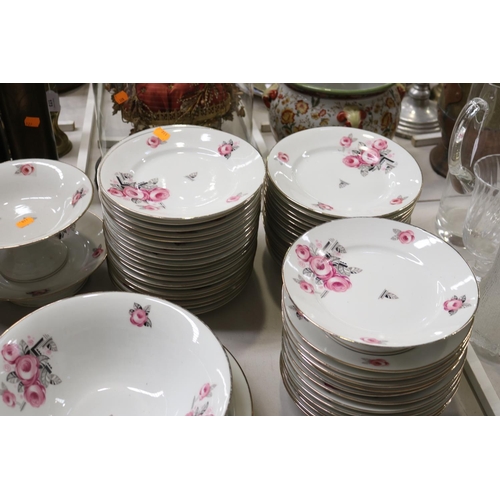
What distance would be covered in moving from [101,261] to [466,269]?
1.74 feet

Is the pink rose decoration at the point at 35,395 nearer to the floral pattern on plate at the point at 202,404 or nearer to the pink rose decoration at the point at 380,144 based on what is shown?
the floral pattern on plate at the point at 202,404

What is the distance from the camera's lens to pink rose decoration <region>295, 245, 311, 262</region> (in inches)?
28.3

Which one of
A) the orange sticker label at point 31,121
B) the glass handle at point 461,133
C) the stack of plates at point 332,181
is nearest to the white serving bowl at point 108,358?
the stack of plates at point 332,181

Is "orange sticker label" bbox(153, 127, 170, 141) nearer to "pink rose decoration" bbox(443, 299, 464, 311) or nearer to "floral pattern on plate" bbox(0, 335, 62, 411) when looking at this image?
"floral pattern on plate" bbox(0, 335, 62, 411)

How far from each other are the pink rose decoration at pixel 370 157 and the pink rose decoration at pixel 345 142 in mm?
34

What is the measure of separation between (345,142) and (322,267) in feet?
1.12

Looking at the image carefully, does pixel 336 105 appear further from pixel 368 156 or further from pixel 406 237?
pixel 406 237

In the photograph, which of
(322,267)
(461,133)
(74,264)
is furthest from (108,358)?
(461,133)

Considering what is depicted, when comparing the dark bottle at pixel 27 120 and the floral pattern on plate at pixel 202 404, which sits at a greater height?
the dark bottle at pixel 27 120

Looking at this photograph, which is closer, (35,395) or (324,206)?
(35,395)

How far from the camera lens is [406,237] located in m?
0.76

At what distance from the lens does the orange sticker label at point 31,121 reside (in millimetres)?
954

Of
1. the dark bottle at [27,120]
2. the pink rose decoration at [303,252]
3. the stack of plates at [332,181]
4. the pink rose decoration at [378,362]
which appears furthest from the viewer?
the dark bottle at [27,120]

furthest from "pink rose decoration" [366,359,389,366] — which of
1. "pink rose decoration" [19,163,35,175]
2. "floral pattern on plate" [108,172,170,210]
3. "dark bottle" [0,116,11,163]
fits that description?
"dark bottle" [0,116,11,163]
